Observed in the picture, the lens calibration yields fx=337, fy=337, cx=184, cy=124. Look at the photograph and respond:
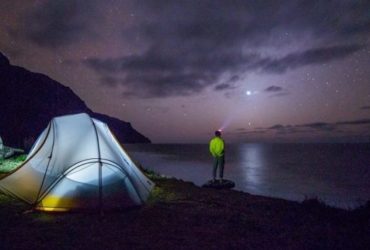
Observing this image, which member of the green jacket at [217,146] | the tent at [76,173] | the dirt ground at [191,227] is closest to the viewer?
the dirt ground at [191,227]

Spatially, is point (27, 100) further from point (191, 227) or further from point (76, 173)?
point (191, 227)

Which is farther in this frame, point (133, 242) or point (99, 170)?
point (99, 170)

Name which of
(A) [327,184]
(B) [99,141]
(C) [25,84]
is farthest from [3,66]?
(B) [99,141]

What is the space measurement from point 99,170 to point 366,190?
137 feet

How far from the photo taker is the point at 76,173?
386 inches

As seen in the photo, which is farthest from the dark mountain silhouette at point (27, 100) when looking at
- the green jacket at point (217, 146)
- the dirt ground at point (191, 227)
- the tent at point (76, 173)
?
the dirt ground at point (191, 227)

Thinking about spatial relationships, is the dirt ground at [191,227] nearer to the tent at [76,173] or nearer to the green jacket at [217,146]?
the tent at [76,173]

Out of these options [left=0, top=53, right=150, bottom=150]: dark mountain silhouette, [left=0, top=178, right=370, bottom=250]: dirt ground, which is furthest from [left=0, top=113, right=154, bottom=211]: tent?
[left=0, top=53, right=150, bottom=150]: dark mountain silhouette

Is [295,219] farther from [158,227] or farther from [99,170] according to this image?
[99,170]

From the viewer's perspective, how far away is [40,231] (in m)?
7.36

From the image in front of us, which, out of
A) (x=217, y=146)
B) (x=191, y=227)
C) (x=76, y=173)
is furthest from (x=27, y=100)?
(x=191, y=227)

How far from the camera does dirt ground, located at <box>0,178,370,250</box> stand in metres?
6.83

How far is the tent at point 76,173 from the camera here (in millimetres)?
9398

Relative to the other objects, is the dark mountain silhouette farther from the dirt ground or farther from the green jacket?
the dirt ground
